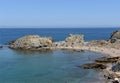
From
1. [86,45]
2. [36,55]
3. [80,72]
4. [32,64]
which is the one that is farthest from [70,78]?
[86,45]

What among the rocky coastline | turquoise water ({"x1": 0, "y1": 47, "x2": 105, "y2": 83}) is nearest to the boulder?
the rocky coastline

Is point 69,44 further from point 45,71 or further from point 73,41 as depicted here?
point 45,71

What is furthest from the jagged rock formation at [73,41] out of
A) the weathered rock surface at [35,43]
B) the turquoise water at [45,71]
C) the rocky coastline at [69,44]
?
the turquoise water at [45,71]

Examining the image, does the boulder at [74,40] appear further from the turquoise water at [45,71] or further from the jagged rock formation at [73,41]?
the turquoise water at [45,71]

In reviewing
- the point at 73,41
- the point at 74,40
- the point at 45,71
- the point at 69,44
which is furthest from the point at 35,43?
the point at 45,71

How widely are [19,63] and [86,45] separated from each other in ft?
159

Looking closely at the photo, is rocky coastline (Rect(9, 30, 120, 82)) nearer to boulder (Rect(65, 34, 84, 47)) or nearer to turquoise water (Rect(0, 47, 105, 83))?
boulder (Rect(65, 34, 84, 47))

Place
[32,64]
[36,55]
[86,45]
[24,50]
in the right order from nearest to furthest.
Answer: [32,64], [36,55], [24,50], [86,45]

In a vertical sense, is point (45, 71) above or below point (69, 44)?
below

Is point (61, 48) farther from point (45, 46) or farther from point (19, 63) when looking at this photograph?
point (19, 63)

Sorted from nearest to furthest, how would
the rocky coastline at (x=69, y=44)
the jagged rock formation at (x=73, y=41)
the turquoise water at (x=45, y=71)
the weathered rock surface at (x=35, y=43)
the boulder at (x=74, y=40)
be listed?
the turquoise water at (x=45, y=71) < the rocky coastline at (x=69, y=44) < the weathered rock surface at (x=35, y=43) < the jagged rock formation at (x=73, y=41) < the boulder at (x=74, y=40)

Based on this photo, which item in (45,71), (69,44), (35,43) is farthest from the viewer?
(69,44)

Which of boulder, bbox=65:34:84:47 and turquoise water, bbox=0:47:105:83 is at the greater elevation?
boulder, bbox=65:34:84:47

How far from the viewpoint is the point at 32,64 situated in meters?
83.5
